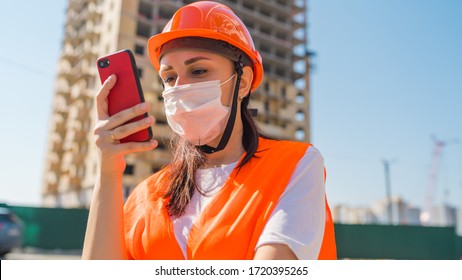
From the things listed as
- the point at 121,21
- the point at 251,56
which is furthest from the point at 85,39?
the point at 251,56

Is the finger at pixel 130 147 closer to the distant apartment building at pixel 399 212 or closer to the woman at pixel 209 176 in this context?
the woman at pixel 209 176

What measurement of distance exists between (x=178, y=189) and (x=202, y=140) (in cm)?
25

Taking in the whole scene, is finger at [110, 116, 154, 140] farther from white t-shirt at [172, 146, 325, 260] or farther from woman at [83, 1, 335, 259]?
white t-shirt at [172, 146, 325, 260]

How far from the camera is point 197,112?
1.77 m

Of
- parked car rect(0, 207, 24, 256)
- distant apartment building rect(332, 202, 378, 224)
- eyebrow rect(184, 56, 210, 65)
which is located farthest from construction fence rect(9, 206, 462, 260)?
distant apartment building rect(332, 202, 378, 224)

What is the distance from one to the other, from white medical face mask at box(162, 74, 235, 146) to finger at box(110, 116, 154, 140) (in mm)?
363

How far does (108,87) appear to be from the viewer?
58.4 inches

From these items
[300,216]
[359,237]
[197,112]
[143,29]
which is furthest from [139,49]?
[300,216]

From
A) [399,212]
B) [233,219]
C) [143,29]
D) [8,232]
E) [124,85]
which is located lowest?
[399,212]

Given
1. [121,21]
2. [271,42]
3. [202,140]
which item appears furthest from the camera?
[271,42]

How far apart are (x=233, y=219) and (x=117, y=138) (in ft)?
1.54

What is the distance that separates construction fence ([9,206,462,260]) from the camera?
15.3 m

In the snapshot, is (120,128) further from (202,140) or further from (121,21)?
(121,21)

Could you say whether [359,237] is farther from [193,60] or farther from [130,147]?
[130,147]
